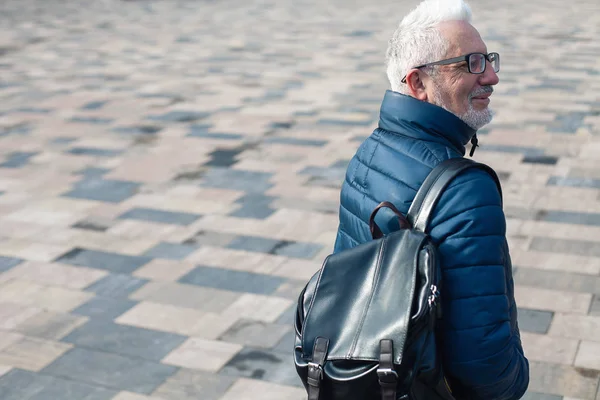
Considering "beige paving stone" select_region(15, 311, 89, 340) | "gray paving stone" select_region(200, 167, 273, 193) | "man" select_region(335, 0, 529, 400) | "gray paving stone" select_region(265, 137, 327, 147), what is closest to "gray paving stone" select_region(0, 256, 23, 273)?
"beige paving stone" select_region(15, 311, 89, 340)

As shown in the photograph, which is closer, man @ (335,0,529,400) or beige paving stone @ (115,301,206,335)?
man @ (335,0,529,400)

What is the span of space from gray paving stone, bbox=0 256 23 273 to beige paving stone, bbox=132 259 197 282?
84 cm

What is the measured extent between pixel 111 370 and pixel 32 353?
1.58 ft

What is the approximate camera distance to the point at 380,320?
6.68 feet

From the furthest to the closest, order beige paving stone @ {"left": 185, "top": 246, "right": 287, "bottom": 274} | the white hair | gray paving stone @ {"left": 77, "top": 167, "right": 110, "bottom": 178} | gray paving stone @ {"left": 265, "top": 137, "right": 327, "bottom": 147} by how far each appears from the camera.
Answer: gray paving stone @ {"left": 265, "top": 137, "right": 327, "bottom": 147}
gray paving stone @ {"left": 77, "top": 167, "right": 110, "bottom": 178}
beige paving stone @ {"left": 185, "top": 246, "right": 287, "bottom": 274}
the white hair

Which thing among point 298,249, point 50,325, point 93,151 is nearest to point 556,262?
point 298,249

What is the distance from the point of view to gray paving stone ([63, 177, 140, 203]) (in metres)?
7.16

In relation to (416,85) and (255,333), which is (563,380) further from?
(416,85)

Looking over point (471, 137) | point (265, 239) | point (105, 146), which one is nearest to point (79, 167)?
point (105, 146)

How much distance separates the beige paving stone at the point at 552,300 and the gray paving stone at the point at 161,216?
256 cm

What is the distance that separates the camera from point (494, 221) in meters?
2.14

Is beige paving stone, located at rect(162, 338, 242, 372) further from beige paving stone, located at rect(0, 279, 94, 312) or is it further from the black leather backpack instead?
the black leather backpack

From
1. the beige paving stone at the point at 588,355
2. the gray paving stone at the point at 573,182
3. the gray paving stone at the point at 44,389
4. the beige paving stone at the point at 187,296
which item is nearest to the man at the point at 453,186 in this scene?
the beige paving stone at the point at 588,355

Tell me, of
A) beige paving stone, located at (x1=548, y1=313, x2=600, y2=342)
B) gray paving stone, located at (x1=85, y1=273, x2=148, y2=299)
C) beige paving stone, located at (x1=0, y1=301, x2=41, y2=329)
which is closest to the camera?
beige paving stone, located at (x1=548, y1=313, x2=600, y2=342)
